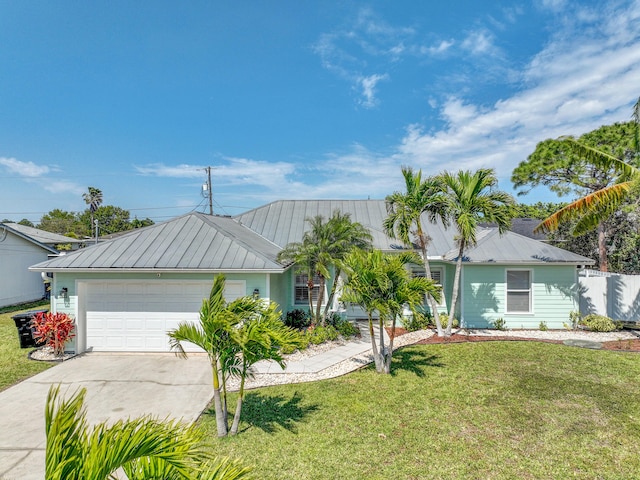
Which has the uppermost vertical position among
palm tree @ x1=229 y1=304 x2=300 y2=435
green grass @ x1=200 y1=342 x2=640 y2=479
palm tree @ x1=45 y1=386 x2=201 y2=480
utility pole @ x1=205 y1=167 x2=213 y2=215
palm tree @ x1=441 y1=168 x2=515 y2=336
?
utility pole @ x1=205 y1=167 x2=213 y2=215

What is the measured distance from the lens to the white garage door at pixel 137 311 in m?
10.1

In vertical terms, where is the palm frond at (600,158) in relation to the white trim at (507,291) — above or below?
above

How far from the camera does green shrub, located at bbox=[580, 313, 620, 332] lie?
39.2 feet

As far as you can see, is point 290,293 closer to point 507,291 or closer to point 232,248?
point 232,248

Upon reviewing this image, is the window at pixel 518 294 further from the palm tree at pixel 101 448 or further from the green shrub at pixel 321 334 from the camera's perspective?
the palm tree at pixel 101 448

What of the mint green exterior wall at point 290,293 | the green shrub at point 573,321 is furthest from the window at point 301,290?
the green shrub at point 573,321

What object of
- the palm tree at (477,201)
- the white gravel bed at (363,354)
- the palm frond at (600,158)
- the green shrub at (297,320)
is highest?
the palm frond at (600,158)

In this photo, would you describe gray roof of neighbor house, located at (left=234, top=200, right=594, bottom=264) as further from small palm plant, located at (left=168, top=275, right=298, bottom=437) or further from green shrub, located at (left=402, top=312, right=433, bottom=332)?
small palm plant, located at (left=168, top=275, right=298, bottom=437)

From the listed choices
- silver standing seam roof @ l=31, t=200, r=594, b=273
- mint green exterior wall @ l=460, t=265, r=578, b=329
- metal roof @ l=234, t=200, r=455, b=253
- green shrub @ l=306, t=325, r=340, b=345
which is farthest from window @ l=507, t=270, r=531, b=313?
green shrub @ l=306, t=325, r=340, b=345

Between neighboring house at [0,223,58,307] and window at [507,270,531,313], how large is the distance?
2334 centimetres

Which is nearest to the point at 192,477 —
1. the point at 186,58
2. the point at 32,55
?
the point at 186,58

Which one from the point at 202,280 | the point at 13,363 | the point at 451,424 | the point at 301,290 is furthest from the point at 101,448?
the point at 301,290

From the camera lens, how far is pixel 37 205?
5762 cm

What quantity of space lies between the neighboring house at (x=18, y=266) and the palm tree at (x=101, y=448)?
2152cm
